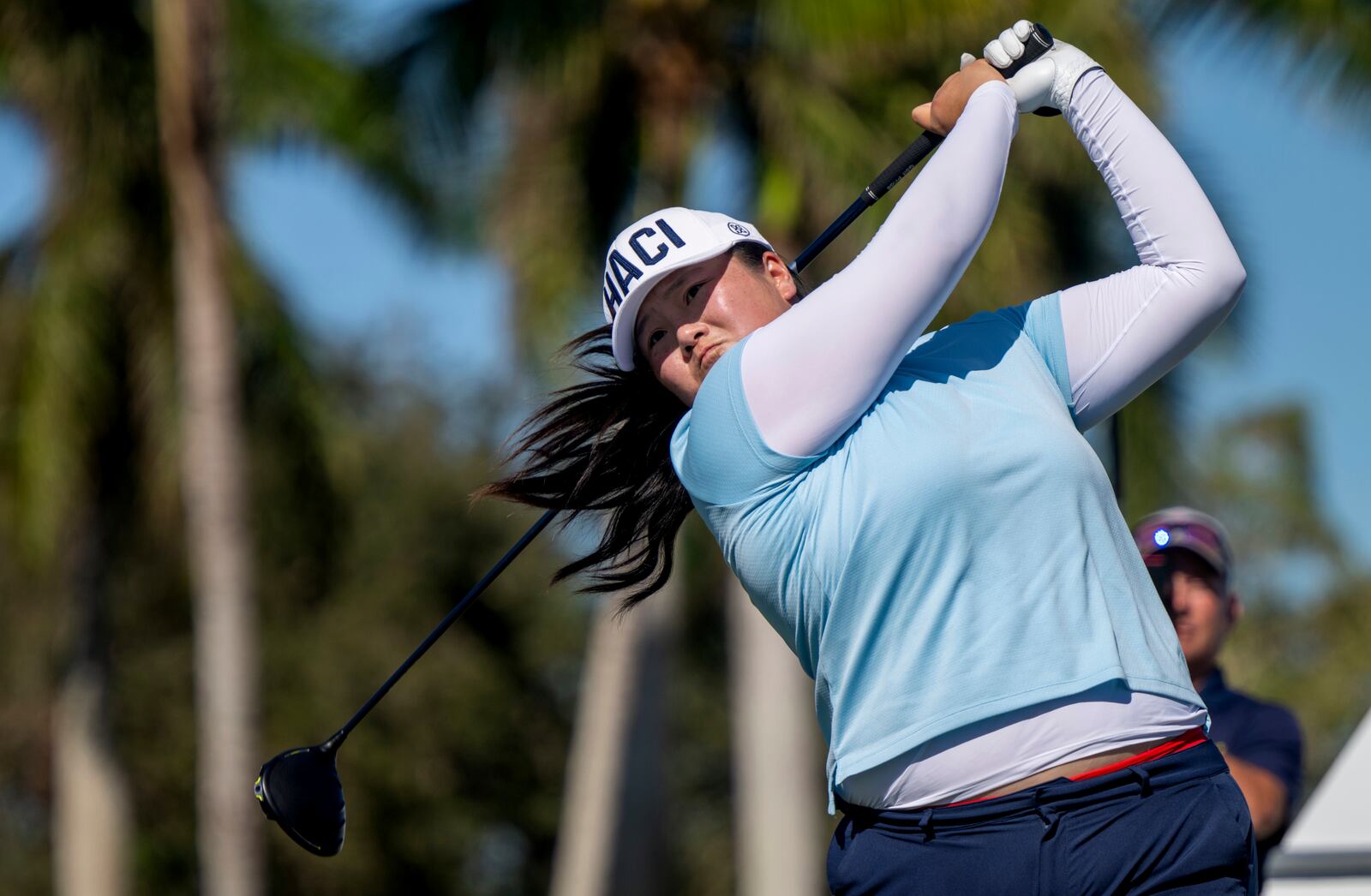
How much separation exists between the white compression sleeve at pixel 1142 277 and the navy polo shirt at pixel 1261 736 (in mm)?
1662

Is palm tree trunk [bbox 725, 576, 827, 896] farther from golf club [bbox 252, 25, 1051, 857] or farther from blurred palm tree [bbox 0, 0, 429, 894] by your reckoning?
golf club [bbox 252, 25, 1051, 857]

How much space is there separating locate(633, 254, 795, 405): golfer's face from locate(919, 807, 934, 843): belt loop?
2.36ft

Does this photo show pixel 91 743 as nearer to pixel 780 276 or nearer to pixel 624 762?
pixel 624 762

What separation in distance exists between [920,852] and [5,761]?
20.2m

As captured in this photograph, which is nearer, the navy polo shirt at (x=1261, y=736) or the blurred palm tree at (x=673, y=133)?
the navy polo shirt at (x=1261, y=736)

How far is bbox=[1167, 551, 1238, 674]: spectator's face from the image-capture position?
12.9 ft

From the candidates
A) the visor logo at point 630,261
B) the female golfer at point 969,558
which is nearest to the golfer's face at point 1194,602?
the female golfer at point 969,558

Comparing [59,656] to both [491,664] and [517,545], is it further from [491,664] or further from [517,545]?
[517,545]

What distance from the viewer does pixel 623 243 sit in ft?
8.68

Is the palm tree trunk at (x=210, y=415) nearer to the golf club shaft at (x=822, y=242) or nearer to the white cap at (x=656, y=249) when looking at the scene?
the golf club shaft at (x=822, y=242)

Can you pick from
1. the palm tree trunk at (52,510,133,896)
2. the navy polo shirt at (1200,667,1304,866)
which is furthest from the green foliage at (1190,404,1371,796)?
the navy polo shirt at (1200,667,1304,866)

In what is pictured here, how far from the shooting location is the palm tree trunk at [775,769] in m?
12.1

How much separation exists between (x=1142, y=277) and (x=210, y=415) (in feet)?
29.2

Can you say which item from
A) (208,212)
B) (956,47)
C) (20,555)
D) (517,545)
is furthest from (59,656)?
(517,545)
